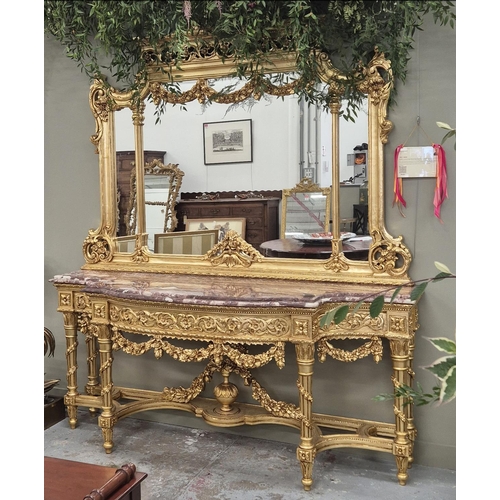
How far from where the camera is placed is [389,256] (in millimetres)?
2490

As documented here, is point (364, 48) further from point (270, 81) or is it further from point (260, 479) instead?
point (260, 479)

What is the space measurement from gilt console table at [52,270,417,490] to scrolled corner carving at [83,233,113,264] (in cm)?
21

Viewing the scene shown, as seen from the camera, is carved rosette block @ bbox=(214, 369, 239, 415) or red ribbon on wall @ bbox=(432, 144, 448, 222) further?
carved rosette block @ bbox=(214, 369, 239, 415)

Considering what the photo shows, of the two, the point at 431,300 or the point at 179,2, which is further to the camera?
the point at 431,300

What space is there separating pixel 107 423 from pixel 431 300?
1673 millimetres

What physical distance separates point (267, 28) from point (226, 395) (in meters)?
1.73

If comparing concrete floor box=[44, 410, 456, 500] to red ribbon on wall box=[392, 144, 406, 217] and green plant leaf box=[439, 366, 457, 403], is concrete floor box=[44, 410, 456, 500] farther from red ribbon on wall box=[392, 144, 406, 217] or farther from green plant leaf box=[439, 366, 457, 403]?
green plant leaf box=[439, 366, 457, 403]

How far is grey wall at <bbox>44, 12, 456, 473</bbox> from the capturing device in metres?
2.41

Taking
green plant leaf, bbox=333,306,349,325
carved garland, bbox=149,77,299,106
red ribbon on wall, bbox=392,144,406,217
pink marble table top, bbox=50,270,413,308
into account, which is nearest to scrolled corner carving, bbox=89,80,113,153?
carved garland, bbox=149,77,299,106

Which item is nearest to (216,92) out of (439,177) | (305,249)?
(305,249)

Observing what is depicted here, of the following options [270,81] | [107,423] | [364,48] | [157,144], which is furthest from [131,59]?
[107,423]

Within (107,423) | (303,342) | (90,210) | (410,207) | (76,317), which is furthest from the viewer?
(90,210)

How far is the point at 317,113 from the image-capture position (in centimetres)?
256

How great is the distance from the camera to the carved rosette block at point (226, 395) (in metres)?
2.74
